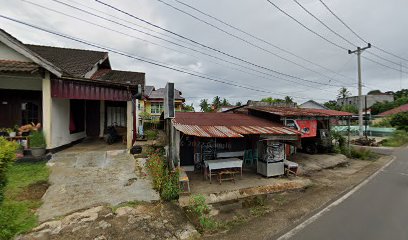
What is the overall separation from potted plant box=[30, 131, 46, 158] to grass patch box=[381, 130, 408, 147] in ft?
104

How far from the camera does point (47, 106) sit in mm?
9852

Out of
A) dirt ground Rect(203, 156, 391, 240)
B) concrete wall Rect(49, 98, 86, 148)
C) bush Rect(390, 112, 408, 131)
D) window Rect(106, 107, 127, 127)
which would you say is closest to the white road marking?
dirt ground Rect(203, 156, 391, 240)

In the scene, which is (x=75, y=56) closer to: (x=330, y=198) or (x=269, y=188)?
(x=269, y=188)

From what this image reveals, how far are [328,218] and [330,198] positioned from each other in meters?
2.13

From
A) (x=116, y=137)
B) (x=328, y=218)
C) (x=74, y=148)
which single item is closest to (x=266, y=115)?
(x=328, y=218)

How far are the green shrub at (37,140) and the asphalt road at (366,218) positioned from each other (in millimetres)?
10577

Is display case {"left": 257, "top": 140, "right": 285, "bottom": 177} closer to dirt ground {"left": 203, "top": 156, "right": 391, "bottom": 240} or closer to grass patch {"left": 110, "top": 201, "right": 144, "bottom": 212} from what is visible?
dirt ground {"left": 203, "top": 156, "right": 391, "bottom": 240}

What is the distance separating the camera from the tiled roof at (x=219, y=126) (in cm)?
914

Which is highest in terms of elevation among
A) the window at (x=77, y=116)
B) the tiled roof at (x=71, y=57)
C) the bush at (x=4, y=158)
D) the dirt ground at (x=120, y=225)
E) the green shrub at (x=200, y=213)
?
the tiled roof at (x=71, y=57)

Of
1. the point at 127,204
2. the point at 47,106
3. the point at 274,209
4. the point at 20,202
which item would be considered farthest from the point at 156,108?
the point at 274,209

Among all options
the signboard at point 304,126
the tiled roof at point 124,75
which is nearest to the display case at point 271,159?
the signboard at point 304,126

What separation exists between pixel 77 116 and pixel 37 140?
13.0 ft

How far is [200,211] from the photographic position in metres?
6.93

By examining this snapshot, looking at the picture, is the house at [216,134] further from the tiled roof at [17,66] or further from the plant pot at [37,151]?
the tiled roof at [17,66]
